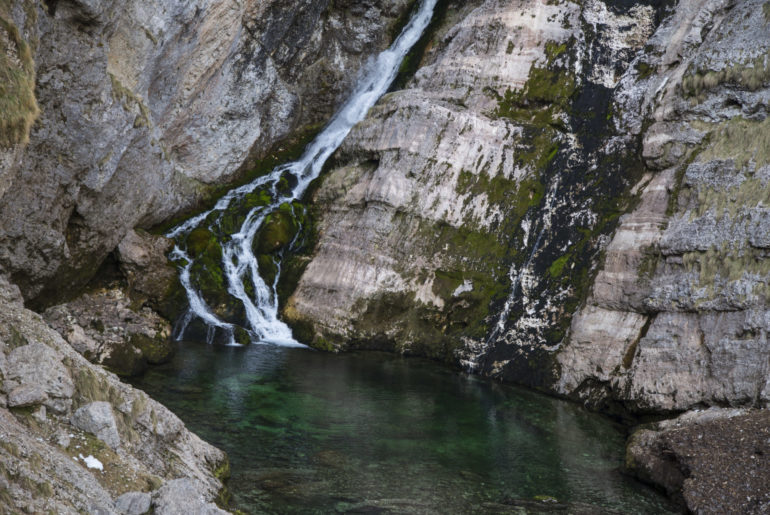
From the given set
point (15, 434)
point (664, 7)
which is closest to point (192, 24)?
point (664, 7)

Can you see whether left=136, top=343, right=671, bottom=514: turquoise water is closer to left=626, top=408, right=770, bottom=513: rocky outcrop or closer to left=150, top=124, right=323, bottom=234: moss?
left=626, top=408, right=770, bottom=513: rocky outcrop

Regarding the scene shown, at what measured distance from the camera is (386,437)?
52.0 feet

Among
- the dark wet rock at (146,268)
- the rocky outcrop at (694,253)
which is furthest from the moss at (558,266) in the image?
the dark wet rock at (146,268)

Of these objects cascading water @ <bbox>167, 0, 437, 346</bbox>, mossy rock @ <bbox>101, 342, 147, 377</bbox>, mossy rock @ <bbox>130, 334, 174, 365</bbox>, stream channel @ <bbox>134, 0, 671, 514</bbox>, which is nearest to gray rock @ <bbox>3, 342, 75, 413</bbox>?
stream channel @ <bbox>134, 0, 671, 514</bbox>

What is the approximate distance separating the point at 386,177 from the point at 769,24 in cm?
1359

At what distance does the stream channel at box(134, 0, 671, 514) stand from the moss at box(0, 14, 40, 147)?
7.02 m

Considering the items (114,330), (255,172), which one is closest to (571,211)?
(255,172)

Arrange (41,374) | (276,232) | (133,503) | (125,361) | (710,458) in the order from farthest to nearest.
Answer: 1. (276,232)
2. (125,361)
3. (710,458)
4. (41,374)
5. (133,503)

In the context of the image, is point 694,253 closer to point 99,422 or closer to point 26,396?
point 99,422

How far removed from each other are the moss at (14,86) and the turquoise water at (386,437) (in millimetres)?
7030

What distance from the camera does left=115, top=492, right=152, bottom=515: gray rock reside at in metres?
8.05

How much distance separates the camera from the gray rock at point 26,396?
8422 mm

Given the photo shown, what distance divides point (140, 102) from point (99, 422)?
43.7 feet

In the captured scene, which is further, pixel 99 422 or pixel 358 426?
pixel 358 426
